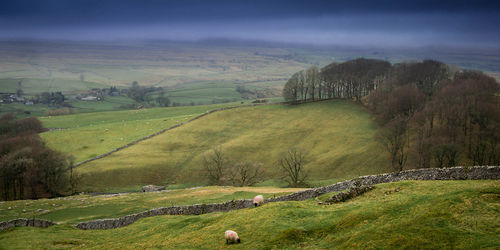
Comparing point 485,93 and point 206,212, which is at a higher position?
point 485,93

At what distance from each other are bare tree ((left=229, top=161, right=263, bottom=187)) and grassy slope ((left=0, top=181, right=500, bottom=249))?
137 ft

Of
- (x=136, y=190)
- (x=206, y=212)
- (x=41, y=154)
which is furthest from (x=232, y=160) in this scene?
(x=206, y=212)

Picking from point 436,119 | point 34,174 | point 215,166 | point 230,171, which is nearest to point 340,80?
point 436,119

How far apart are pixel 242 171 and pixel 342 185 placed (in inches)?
1617

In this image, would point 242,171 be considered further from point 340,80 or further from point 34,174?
point 340,80

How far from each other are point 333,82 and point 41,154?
9112 cm

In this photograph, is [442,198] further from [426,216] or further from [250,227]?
[250,227]

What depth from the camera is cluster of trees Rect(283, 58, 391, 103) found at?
404ft

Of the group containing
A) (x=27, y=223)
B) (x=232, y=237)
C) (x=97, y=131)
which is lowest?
(x=97, y=131)

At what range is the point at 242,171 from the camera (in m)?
70.8

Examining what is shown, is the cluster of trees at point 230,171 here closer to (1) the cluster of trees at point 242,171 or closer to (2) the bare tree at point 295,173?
(1) the cluster of trees at point 242,171

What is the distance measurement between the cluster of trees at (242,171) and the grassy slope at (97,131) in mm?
31221

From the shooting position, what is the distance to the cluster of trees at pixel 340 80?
404ft

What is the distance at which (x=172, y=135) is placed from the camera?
100688 millimetres
